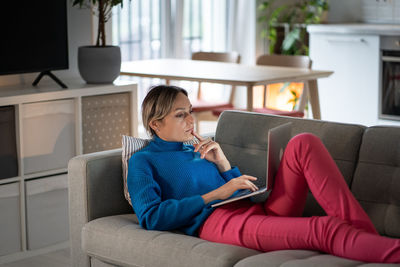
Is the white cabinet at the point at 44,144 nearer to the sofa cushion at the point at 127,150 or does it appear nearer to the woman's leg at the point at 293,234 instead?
the sofa cushion at the point at 127,150

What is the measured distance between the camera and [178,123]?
2.68 m

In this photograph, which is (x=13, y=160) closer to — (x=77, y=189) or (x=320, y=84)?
(x=77, y=189)

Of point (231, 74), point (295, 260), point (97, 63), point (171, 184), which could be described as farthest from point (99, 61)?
point (295, 260)

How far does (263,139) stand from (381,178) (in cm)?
53

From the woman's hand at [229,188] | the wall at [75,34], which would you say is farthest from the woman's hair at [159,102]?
the wall at [75,34]

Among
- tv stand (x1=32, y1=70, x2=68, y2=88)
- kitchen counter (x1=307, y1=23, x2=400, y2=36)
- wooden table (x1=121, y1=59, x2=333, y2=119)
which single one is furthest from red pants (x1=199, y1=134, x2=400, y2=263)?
kitchen counter (x1=307, y1=23, x2=400, y2=36)

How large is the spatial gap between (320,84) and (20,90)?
11.6ft

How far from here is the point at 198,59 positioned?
5727 millimetres

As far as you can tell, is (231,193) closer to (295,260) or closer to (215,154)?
(215,154)

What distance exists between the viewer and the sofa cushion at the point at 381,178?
2492mm

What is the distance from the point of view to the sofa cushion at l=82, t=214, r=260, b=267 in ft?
7.59

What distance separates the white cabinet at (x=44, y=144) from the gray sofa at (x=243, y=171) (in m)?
0.78


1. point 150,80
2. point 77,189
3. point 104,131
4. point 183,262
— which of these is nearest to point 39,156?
point 104,131

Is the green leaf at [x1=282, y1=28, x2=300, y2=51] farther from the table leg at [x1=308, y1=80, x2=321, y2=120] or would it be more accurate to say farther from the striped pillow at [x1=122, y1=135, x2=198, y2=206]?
the striped pillow at [x1=122, y1=135, x2=198, y2=206]
